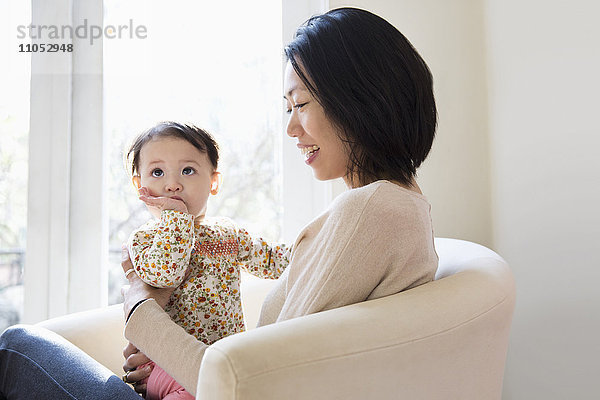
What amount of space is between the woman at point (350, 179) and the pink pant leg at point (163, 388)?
0.15 feet

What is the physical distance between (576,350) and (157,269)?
1108 mm

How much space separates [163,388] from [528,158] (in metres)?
1.21

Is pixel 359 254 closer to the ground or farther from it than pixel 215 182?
closer to the ground

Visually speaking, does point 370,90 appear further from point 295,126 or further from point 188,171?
point 188,171

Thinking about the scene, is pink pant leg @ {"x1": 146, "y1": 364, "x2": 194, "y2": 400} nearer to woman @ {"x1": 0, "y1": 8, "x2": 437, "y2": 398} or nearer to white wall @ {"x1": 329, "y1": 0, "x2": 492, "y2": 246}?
woman @ {"x1": 0, "y1": 8, "x2": 437, "y2": 398}

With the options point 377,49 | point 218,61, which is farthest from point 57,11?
point 377,49

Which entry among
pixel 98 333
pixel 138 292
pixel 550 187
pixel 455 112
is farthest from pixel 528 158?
pixel 98 333

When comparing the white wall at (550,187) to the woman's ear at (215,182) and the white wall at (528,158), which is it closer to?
the white wall at (528,158)

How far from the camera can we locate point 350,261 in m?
0.81

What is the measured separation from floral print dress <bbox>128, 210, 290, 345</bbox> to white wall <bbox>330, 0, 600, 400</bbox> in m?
0.79

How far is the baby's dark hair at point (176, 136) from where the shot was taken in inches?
50.2

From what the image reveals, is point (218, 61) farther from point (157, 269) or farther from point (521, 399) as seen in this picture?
point (521, 399)

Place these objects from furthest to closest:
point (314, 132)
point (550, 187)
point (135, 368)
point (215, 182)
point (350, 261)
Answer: point (550, 187)
point (215, 182)
point (135, 368)
point (314, 132)
point (350, 261)

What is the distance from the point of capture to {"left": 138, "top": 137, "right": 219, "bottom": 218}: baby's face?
1.25m
